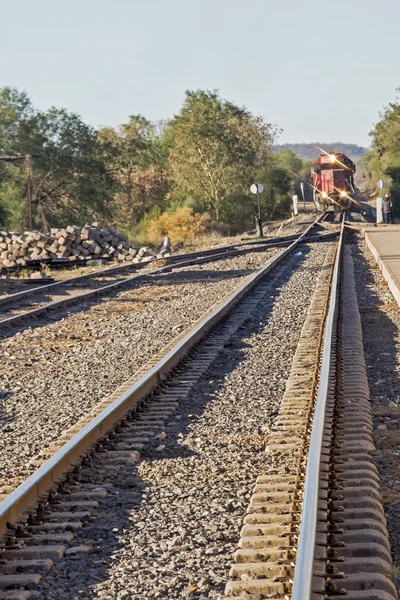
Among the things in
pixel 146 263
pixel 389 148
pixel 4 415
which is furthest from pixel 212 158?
pixel 4 415

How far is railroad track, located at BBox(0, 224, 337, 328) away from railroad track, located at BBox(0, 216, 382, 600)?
664 cm

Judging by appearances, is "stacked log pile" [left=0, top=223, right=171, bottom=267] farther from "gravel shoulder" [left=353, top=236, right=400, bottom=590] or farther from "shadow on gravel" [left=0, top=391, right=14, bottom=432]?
"shadow on gravel" [left=0, top=391, right=14, bottom=432]

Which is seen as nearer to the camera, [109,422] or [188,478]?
[188,478]

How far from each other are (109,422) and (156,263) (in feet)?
62.6

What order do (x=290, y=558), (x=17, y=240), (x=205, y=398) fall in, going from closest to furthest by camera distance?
(x=290, y=558)
(x=205, y=398)
(x=17, y=240)

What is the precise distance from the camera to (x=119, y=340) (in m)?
11.9

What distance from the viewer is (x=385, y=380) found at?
8.73 metres

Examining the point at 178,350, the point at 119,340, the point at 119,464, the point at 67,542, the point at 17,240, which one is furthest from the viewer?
the point at 17,240

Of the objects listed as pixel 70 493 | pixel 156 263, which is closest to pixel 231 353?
pixel 70 493

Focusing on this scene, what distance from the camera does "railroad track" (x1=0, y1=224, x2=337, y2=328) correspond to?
15645mm

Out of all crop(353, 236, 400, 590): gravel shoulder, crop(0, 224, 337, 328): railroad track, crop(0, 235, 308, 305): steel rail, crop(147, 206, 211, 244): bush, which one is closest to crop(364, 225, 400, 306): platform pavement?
crop(353, 236, 400, 590): gravel shoulder

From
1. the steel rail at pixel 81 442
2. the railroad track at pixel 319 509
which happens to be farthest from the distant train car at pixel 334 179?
the railroad track at pixel 319 509

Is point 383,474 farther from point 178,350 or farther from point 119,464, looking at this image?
point 178,350

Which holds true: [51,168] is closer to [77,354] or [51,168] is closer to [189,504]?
[77,354]
